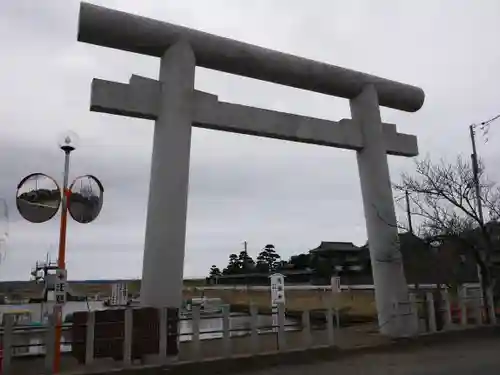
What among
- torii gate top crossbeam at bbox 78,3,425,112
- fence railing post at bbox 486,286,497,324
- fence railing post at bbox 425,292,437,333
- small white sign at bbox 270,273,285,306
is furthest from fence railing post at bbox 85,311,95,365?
fence railing post at bbox 486,286,497,324

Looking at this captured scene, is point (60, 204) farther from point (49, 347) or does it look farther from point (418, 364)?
point (418, 364)

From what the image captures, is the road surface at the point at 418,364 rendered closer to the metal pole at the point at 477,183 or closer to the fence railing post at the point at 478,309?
the fence railing post at the point at 478,309

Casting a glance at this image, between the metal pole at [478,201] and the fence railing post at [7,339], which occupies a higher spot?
the metal pole at [478,201]

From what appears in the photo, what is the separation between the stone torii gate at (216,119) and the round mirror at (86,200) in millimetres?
1215

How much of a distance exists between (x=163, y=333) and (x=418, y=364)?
486 cm

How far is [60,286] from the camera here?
27.2ft

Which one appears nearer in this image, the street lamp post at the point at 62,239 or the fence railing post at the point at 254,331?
the street lamp post at the point at 62,239

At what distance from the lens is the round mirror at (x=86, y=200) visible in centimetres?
902

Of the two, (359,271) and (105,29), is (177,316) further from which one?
(359,271)

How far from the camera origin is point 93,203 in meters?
9.17

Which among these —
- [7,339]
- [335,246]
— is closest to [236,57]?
[7,339]

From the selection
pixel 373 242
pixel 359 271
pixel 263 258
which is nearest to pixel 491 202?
pixel 373 242

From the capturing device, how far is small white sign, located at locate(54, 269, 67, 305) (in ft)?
27.1

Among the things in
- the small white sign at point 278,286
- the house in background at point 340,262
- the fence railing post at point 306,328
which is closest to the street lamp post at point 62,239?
the fence railing post at point 306,328
